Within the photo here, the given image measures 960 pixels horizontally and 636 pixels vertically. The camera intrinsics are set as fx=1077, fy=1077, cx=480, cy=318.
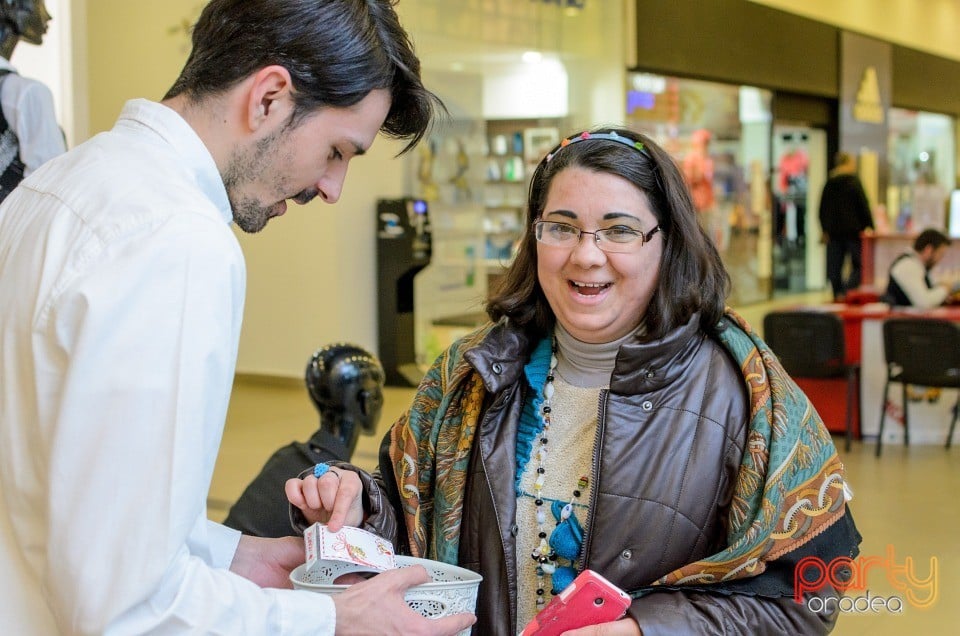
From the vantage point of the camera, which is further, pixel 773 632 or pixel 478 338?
pixel 478 338

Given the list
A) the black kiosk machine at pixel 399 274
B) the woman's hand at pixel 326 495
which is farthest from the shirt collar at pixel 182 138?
the black kiosk machine at pixel 399 274

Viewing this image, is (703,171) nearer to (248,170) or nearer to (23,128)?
(23,128)

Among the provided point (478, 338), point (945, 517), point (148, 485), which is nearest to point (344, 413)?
point (478, 338)

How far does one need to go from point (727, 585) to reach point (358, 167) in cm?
847

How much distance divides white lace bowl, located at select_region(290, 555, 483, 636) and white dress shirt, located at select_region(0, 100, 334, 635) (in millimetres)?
250

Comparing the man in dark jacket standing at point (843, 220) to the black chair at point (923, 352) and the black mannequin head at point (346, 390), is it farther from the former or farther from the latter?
the black mannequin head at point (346, 390)

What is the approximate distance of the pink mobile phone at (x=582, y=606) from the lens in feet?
5.26

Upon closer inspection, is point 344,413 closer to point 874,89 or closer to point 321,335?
point 321,335

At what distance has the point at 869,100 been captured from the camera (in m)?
17.8

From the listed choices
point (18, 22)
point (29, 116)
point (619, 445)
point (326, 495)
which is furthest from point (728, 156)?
point (326, 495)

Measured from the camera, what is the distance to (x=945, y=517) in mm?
6043

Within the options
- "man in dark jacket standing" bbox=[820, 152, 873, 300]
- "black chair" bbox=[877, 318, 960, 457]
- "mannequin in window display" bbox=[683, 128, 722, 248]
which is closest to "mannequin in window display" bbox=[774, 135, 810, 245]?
"mannequin in window display" bbox=[683, 128, 722, 248]

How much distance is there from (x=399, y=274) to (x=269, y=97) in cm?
854

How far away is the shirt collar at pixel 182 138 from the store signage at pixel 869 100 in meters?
17.3
